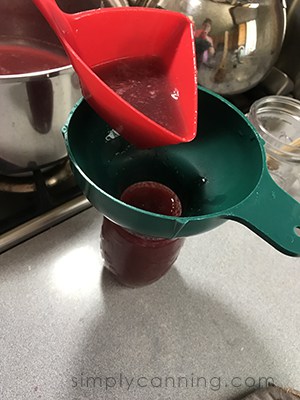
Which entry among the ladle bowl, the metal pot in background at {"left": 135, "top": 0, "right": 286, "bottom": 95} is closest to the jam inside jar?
the ladle bowl

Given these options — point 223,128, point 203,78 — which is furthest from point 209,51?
point 223,128

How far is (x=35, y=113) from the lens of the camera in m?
0.47

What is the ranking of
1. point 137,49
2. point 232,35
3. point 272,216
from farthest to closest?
point 232,35
point 137,49
point 272,216

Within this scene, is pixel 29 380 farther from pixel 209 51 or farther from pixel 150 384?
pixel 209 51

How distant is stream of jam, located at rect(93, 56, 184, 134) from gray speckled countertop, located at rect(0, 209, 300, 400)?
0.21 metres

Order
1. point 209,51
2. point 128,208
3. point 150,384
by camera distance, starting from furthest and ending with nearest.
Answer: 1. point 209,51
2. point 150,384
3. point 128,208

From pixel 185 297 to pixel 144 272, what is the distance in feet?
0.24

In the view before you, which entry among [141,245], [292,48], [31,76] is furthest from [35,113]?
[292,48]

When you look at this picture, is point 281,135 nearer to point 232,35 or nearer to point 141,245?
point 232,35

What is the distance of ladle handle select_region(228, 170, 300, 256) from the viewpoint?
353 millimetres

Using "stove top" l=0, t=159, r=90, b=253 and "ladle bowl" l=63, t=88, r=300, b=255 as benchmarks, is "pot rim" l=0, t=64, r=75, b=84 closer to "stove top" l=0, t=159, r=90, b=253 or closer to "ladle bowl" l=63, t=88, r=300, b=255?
"ladle bowl" l=63, t=88, r=300, b=255

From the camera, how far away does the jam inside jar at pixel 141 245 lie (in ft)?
1.49

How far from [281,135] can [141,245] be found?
1.22 ft

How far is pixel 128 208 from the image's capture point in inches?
13.4
